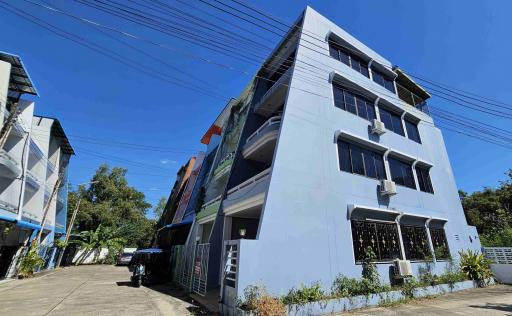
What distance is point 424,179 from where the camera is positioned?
630 inches

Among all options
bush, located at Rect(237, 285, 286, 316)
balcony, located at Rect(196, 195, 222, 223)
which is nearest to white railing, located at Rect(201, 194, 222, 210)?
balcony, located at Rect(196, 195, 222, 223)

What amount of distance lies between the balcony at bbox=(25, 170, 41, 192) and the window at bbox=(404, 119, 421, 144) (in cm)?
2712

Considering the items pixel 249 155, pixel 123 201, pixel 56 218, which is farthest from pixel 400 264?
pixel 123 201

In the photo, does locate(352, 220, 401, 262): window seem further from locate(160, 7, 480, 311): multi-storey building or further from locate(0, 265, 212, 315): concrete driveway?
locate(0, 265, 212, 315): concrete driveway

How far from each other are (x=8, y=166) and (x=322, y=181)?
19.1 metres

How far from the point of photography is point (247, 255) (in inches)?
312

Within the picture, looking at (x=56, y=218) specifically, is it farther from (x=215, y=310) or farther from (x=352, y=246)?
(x=352, y=246)

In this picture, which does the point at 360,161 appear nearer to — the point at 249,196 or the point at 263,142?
the point at 263,142

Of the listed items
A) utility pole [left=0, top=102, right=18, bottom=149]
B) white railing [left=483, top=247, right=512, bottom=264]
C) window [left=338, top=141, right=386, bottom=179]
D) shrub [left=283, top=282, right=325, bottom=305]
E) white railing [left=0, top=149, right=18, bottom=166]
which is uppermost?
utility pole [left=0, top=102, right=18, bottom=149]

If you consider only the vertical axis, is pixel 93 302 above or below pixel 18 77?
below

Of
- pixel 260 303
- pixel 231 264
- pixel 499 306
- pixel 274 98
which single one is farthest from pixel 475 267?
pixel 274 98

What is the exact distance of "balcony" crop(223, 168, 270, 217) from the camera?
10219 millimetres

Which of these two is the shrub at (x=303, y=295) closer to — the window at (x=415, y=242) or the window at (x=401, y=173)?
the window at (x=415, y=242)

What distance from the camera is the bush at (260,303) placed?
7109mm
